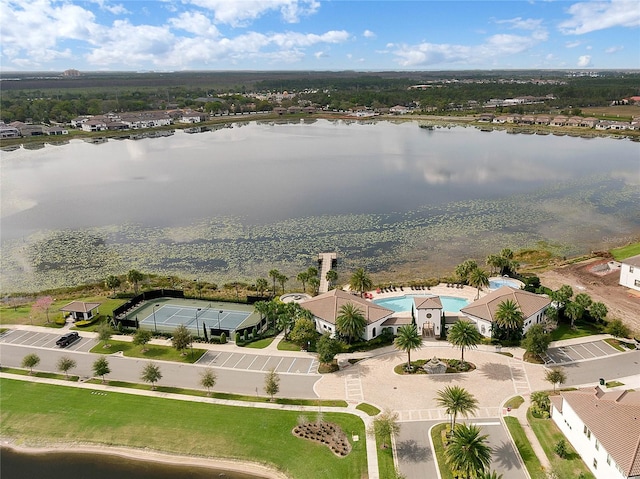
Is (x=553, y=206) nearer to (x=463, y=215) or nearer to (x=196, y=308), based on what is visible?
Result: (x=463, y=215)

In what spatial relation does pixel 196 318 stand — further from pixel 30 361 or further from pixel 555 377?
pixel 555 377

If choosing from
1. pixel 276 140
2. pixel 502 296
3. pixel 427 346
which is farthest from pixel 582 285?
pixel 276 140

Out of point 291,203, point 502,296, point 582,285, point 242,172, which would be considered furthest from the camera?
point 242,172

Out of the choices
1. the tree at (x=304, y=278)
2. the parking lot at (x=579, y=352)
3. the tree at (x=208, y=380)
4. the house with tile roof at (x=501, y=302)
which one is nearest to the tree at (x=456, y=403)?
the parking lot at (x=579, y=352)

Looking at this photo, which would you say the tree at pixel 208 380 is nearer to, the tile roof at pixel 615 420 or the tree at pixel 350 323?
the tree at pixel 350 323

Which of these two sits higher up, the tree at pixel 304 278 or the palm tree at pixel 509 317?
the palm tree at pixel 509 317
